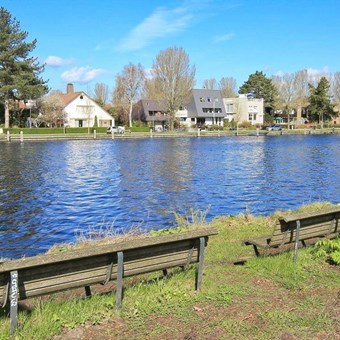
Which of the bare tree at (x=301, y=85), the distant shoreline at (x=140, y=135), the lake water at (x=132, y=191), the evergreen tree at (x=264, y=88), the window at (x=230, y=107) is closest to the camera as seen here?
the lake water at (x=132, y=191)

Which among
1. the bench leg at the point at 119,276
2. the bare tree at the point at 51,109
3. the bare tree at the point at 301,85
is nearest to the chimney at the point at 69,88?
the bare tree at the point at 51,109

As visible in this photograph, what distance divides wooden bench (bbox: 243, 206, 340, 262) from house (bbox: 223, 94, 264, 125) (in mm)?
104788

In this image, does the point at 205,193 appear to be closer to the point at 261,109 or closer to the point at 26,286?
the point at 26,286

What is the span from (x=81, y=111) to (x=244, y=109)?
43.9 m

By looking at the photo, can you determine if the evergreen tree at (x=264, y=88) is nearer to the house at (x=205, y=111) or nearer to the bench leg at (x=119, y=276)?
the house at (x=205, y=111)

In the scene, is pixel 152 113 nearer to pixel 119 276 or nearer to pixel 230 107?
pixel 230 107

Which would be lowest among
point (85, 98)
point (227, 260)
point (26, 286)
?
point (227, 260)

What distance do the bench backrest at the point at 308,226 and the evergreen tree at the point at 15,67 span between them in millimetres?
64323

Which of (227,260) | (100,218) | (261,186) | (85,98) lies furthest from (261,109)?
(227,260)

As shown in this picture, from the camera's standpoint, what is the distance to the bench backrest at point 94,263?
4.41m

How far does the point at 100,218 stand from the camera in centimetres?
1638

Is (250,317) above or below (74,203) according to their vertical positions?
above

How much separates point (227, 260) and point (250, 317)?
259 cm

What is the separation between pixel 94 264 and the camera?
16.0ft
